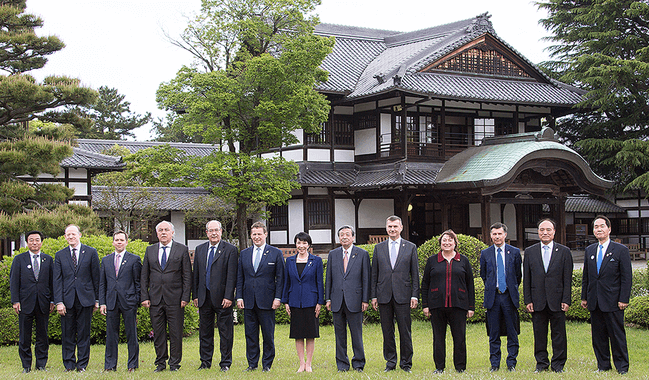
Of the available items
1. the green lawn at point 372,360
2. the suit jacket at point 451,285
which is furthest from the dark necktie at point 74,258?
the suit jacket at point 451,285

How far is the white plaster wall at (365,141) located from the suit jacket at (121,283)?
15321 mm

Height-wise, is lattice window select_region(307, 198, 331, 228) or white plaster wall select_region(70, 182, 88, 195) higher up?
white plaster wall select_region(70, 182, 88, 195)

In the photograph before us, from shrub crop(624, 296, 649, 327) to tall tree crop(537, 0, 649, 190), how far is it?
573 inches

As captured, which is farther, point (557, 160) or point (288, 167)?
point (557, 160)

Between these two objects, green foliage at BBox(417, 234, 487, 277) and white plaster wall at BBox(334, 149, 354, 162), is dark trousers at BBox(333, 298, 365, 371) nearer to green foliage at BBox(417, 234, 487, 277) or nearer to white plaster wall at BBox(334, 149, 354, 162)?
green foliage at BBox(417, 234, 487, 277)

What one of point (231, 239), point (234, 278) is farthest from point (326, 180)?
point (234, 278)

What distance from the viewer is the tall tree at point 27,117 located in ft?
41.1

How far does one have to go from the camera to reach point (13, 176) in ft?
43.6

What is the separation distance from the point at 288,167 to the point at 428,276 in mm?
Answer: 11610

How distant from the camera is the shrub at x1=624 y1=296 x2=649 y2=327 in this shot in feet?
38.7

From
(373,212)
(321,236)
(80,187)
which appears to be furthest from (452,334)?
(80,187)

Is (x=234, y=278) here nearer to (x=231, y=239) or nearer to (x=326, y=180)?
(x=326, y=180)

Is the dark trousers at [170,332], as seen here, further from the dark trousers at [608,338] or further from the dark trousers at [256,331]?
the dark trousers at [608,338]

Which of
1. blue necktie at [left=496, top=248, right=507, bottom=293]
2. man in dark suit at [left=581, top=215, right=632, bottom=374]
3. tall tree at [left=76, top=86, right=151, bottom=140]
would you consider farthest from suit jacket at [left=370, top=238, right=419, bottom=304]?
tall tree at [left=76, top=86, right=151, bottom=140]
